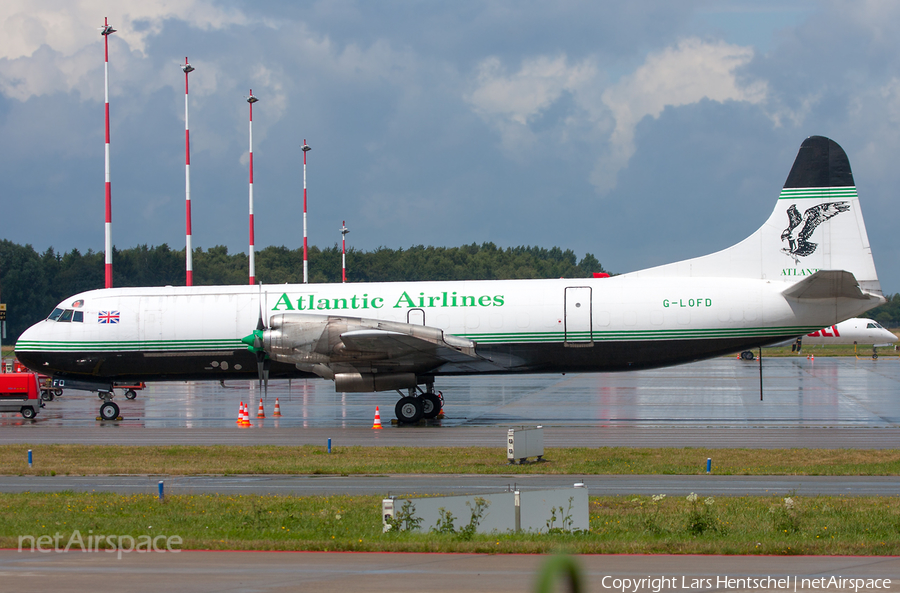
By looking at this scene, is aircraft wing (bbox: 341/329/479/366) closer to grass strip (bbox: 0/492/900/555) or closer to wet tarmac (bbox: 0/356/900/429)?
wet tarmac (bbox: 0/356/900/429)

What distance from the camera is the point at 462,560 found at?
9.59m

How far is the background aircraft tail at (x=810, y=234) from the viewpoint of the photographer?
85.4 ft

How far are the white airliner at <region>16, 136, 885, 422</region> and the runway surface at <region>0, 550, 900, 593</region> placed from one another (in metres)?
14.2

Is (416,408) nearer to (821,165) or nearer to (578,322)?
(578,322)

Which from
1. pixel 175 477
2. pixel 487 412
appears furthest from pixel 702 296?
pixel 175 477

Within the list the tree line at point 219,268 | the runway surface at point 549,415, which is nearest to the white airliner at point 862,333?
the runway surface at point 549,415

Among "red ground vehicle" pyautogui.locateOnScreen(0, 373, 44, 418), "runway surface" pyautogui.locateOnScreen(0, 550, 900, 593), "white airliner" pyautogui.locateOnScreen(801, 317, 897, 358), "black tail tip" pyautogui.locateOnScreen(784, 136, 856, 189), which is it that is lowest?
"runway surface" pyautogui.locateOnScreen(0, 550, 900, 593)

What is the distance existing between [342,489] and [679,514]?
618 cm

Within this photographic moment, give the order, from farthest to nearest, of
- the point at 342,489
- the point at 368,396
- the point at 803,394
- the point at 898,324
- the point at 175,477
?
the point at 898,324
the point at 368,396
the point at 803,394
the point at 175,477
the point at 342,489

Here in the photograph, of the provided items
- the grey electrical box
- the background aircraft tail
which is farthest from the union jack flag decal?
the background aircraft tail

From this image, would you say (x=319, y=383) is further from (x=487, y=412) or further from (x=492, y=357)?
(x=492, y=357)

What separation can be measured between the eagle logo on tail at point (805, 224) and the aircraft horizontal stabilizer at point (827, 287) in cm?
226

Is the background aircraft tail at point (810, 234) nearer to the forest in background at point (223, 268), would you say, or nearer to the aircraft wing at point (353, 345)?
the aircraft wing at point (353, 345)

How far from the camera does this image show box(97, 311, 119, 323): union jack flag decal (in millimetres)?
27328
